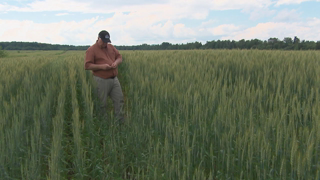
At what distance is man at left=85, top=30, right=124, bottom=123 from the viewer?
4691mm

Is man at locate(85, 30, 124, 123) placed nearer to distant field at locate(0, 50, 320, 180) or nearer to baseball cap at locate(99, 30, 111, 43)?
baseball cap at locate(99, 30, 111, 43)

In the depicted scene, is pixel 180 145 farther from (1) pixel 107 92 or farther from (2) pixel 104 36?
(2) pixel 104 36

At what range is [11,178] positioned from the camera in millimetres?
2504

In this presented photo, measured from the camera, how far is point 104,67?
184 inches

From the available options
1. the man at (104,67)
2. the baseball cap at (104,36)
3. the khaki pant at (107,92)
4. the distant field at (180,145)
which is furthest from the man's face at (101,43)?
the distant field at (180,145)

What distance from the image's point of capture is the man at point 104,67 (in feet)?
15.4

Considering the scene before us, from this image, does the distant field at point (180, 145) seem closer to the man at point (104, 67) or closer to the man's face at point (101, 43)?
the man at point (104, 67)

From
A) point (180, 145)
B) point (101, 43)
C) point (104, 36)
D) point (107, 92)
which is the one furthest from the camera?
point (107, 92)

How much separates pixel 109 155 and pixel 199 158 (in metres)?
1.23

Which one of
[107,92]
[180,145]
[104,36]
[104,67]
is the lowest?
[180,145]

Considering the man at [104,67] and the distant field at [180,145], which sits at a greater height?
the man at [104,67]

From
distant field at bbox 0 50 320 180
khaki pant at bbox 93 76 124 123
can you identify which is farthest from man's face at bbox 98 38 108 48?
distant field at bbox 0 50 320 180

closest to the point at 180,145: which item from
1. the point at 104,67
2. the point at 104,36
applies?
the point at 104,67

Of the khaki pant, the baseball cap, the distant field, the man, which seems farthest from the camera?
the khaki pant
